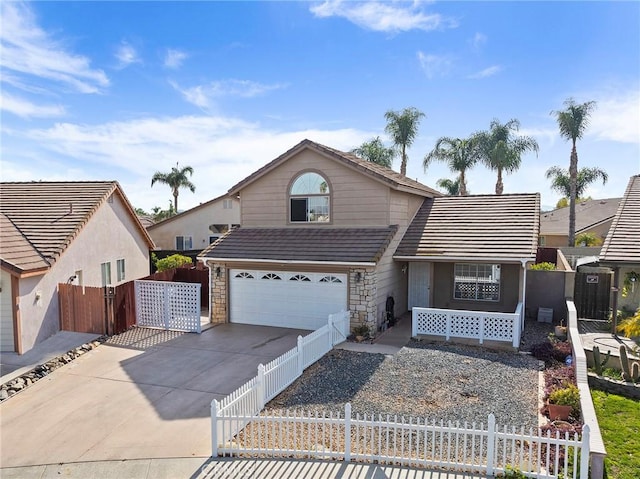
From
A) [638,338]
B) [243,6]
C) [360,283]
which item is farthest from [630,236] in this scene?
[243,6]

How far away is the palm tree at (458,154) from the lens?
38125 millimetres

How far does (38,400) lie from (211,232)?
22555mm

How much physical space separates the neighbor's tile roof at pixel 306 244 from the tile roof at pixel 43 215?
5.07m

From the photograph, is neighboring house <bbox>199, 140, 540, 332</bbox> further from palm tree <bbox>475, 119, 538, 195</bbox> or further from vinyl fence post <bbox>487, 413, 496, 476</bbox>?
palm tree <bbox>475, 119, 538, 195</bbox>

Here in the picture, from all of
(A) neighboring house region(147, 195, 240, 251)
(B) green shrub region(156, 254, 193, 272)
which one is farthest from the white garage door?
(A) neighboring house region(147, 195, 240, 251)

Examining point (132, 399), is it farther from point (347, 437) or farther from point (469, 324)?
point (469, 324)

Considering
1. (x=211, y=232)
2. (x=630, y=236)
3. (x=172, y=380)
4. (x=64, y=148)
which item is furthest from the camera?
(x=211, y=232)

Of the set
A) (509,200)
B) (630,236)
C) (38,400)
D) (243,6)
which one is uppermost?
(243,6)

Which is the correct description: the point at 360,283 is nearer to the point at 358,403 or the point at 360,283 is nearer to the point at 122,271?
the point at 358,403

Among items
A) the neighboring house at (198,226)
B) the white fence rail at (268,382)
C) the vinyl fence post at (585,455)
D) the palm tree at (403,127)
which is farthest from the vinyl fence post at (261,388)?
the palm tree at (403,127)

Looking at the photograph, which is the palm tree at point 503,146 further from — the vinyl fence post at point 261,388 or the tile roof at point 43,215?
the vinyl fence post at point 261,388

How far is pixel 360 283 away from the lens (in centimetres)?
1387

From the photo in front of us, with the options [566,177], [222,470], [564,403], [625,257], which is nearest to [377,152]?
[566,177]

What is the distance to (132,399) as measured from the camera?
9.11 m
